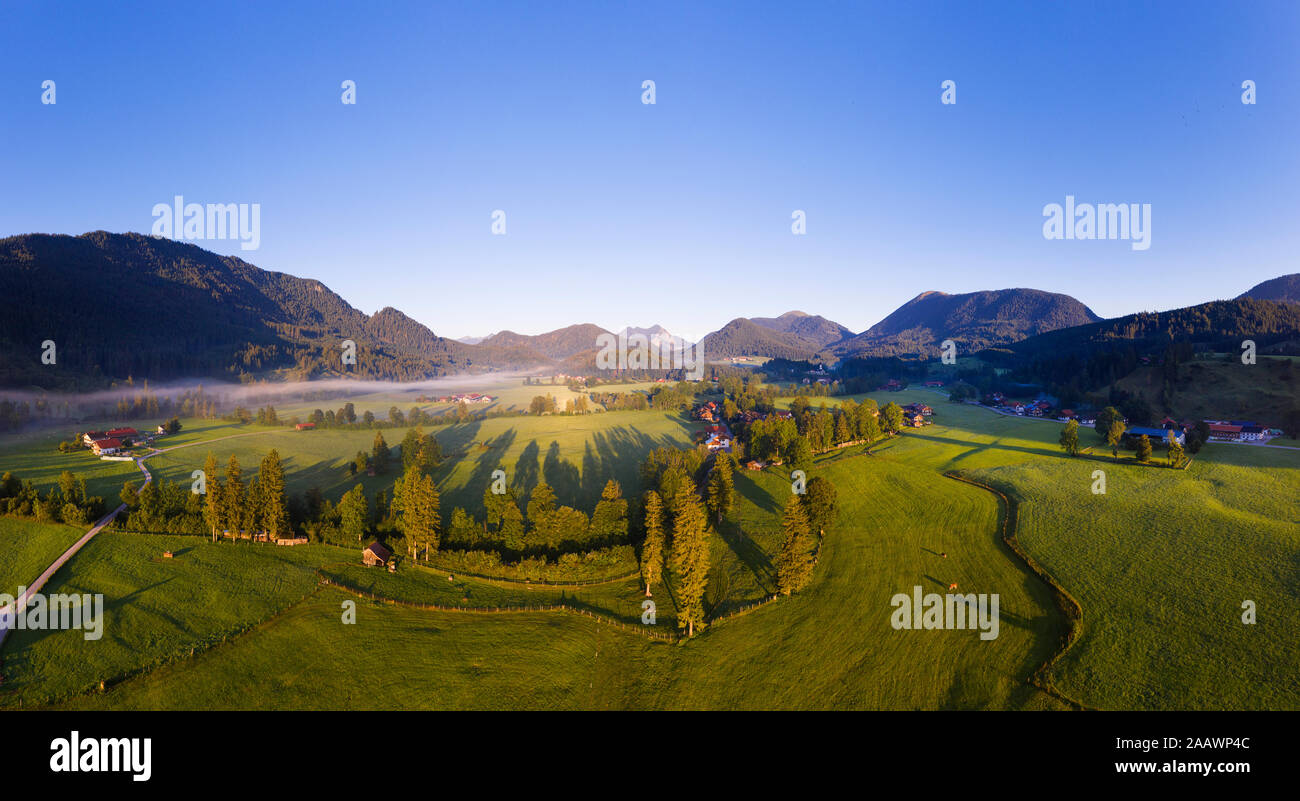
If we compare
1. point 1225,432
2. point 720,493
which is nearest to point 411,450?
point 720,493

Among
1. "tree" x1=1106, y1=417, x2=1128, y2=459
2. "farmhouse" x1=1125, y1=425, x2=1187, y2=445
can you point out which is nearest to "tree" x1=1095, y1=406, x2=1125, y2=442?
"farmhouse" x1=1125, y1=425, x2=1187, y2=445

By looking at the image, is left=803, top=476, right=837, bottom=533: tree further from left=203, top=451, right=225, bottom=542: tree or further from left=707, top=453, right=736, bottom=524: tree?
left=203, top=451, right=225, bottom=542: tree

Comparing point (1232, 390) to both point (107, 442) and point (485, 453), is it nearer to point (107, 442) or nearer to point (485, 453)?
point (485, 453)

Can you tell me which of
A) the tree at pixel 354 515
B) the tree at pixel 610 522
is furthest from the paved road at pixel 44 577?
the tree at pixel 610 522

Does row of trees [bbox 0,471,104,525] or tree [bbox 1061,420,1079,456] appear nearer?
row of trees [bbox 0,471,104,525]

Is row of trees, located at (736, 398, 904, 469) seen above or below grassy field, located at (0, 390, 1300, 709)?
above
